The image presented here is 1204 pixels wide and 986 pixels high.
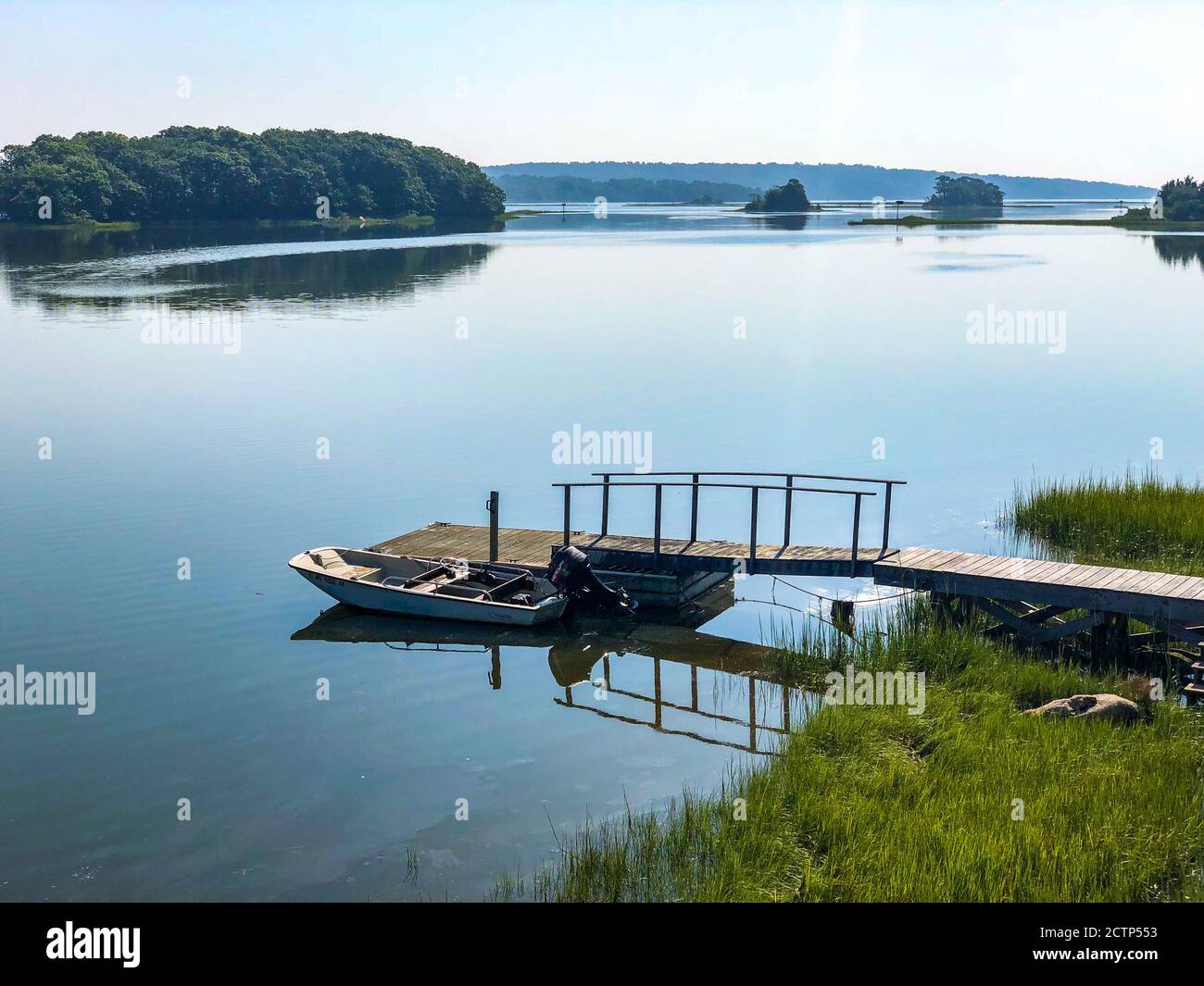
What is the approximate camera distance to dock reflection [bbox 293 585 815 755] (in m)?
19.2

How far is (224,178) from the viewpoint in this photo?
15438 centimetres

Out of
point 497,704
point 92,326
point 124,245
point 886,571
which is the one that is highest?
point 124,245

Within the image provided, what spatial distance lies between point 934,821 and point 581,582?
10.5 metres

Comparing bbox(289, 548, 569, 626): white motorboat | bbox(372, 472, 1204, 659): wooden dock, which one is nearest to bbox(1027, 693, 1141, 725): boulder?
bbox(372, 472, 1204, 659): wooden dock

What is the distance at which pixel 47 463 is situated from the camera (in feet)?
114

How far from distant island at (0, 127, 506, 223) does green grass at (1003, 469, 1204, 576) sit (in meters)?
113

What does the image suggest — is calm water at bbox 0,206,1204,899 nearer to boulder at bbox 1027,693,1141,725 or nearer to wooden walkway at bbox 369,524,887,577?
wooden walkway at bbox 369,524,887,577

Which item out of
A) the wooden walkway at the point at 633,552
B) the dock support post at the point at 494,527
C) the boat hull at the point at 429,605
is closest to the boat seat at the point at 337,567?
the boat hull at the point at 429,605

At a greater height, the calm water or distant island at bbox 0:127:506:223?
distant island at bbox 0:127:506:223

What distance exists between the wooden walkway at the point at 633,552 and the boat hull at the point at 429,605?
1762 millimetres

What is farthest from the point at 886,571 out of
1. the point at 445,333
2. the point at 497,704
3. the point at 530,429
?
the point at 445,333

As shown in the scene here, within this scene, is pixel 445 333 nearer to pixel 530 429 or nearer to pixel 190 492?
pixel 530 429

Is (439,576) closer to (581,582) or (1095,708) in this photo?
(581,582)
